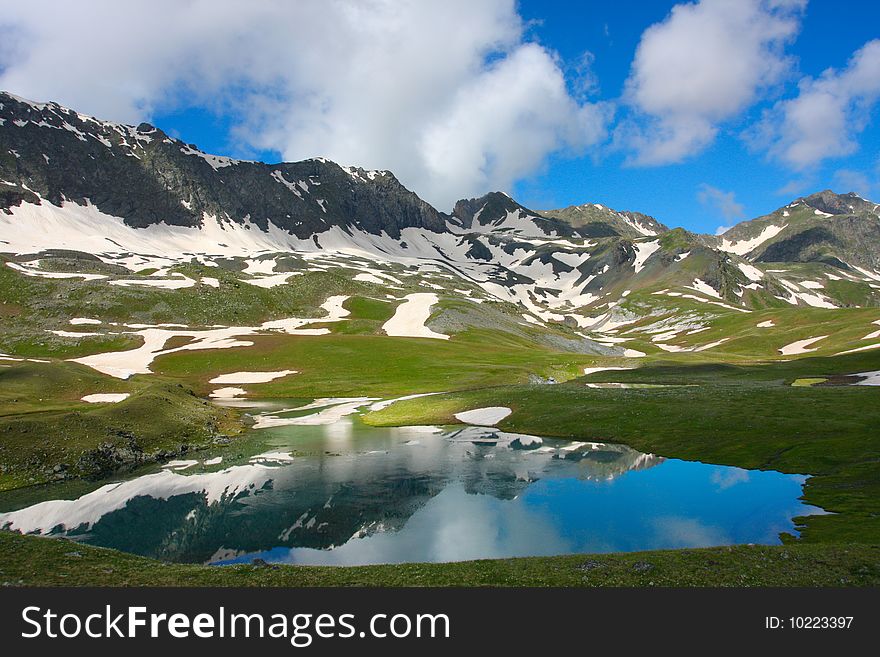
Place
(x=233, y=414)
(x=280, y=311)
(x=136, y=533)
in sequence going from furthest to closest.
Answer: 1. (x=280, y=311)
2. (x=233, y=414)
3. (x=136, y=533)

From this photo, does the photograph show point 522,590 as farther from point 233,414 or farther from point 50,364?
point 50,364

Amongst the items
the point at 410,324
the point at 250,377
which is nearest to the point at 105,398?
the point at 250,377

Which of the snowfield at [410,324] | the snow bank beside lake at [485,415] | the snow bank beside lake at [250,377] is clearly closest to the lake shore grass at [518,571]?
the snow bank beside lake at [485,415]

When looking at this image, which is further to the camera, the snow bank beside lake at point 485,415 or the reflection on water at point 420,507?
the snow bank beside lake at point 485,415

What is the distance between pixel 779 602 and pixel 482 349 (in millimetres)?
120277

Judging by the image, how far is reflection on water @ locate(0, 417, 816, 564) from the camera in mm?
29391

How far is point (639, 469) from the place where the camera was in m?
45.5

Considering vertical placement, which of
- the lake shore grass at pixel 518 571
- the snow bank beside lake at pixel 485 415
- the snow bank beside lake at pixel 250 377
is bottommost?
the lake shore grass at pixel 518 571

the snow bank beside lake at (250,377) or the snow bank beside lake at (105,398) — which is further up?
the snow bank beside lake at (250,377)

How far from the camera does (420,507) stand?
36.6 meters

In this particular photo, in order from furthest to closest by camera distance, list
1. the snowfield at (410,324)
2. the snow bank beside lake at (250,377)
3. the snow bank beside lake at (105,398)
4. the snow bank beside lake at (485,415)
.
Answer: the snowfield at (410,324) → the snow bank beside lake at (250,377) → the snow bank beside lake at (105,398) → the snow bank beside lake at (485,415)

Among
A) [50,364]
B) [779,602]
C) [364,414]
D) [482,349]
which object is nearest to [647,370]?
[482,349]

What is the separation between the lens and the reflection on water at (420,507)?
29.4m

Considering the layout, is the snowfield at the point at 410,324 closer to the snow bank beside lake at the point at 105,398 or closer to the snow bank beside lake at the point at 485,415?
the snow bank beside lake at the point at 485,415
